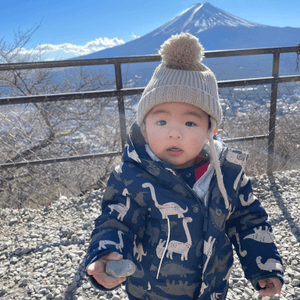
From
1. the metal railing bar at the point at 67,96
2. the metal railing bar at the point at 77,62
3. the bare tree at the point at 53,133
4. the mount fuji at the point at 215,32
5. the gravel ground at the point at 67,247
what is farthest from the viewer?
the mount fuji at the point at 215,32

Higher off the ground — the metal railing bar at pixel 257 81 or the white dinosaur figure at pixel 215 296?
the metal railing bar at pixel 257 81

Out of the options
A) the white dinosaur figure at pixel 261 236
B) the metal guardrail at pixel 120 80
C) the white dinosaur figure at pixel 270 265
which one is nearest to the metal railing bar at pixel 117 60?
the metal guardrail at pixel 120 80

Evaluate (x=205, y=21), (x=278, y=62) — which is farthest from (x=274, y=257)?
(x=205, y=21)

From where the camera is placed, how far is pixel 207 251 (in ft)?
3.20

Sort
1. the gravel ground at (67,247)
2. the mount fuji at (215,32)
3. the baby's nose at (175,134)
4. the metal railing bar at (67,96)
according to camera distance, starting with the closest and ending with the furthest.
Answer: the baby's nose at (175,134) < the gravel ground at (67,247) < the metal railing bar at (67,96) < the mount fuji at (215,32)

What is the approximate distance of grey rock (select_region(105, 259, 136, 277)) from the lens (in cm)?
78

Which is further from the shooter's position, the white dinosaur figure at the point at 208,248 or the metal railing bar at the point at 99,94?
the metal railing bar at the point at 99,94

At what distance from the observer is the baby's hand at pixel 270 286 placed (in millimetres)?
1000

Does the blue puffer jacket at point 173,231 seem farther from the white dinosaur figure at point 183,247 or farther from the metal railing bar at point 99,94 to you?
the metal railing bar at point 99,94

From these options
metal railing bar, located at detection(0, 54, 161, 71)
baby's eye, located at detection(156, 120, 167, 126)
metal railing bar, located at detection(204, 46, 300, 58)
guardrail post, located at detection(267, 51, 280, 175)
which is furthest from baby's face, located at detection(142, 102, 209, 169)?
guardrail post, located at detection(267, 51, 280, 175)

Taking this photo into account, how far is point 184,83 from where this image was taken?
1.01 meters

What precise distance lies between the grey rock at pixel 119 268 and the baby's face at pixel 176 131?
417mm

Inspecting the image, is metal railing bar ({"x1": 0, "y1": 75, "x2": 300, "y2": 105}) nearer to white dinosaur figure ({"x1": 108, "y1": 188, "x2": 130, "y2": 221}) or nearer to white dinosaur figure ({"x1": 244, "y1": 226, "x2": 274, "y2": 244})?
white dinosaur figure ({"x1": 108, "y1": 188, "x2": 130, "y2": 221})

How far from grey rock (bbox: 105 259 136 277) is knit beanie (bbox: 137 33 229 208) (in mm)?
447
